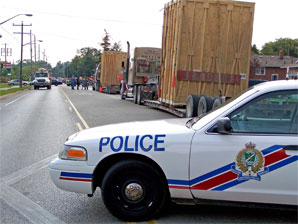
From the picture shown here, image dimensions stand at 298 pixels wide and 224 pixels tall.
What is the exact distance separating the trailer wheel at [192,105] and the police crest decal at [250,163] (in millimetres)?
9004

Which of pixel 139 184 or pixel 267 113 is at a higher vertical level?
pixel 267 113

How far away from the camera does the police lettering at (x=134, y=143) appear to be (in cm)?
420

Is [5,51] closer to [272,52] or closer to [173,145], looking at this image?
[272,52]

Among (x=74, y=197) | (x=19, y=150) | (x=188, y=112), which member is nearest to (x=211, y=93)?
(x=188, y=112)

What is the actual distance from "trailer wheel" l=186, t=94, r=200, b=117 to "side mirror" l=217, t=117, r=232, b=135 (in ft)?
29.3

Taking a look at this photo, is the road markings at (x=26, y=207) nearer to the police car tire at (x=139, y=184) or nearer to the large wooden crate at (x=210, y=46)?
the police car tire at (x=139, y=184)

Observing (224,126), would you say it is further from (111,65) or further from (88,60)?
(88,60)

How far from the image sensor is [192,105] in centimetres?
1317

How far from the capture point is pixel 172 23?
15.1 metres

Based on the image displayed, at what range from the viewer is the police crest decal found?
3.99m

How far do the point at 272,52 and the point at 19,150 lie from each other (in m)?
101

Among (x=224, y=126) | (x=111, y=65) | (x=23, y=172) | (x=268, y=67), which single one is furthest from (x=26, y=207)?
(x=268, y=67)

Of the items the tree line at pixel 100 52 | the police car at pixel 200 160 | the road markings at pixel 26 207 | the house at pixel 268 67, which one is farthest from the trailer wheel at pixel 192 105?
the tree line at pixel 100 52

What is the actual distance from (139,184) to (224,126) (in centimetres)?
112
